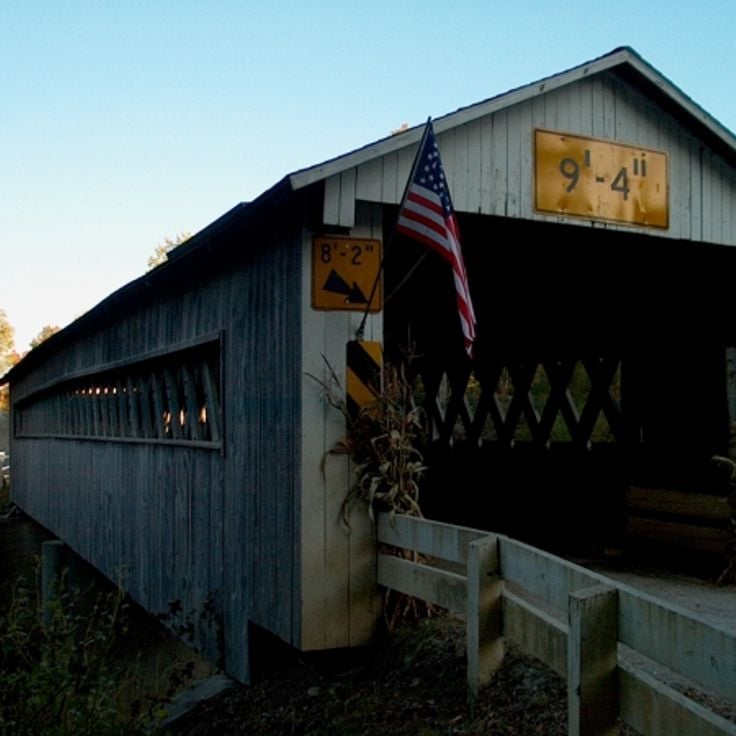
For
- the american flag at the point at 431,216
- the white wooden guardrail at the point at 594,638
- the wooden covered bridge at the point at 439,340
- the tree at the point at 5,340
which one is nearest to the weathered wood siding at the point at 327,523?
the wooden covered bridge at the point at 439,340

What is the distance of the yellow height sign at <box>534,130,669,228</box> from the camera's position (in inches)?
271

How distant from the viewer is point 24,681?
6.14 m

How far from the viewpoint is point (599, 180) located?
7.02 metres

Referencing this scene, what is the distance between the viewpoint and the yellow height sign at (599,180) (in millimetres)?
6875

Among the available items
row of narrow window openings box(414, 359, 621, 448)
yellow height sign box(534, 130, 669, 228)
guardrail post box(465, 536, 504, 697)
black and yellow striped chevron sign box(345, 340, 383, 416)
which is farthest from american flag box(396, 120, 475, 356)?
row of narrow window openings box(414, 359, 621, 448)

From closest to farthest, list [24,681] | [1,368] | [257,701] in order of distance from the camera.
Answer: [24,681], [257,701], [1,368]

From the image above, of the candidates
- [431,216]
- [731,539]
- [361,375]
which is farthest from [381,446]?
[731,539]

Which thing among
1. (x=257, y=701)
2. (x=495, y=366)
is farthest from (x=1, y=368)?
(x=257, y=701)

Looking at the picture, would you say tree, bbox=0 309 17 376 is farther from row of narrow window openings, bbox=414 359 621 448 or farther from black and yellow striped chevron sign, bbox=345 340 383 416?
black and yellow striped chevron sign, bbox=345 340 383 416

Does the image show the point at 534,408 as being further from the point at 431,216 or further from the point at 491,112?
the point at 431,216

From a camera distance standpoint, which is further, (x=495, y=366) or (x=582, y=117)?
(x=495, y=366)

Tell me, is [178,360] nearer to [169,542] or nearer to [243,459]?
[169,542]

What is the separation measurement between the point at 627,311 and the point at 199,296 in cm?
426

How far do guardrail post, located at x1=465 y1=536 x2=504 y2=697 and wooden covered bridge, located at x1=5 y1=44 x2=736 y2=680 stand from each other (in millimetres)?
1295
